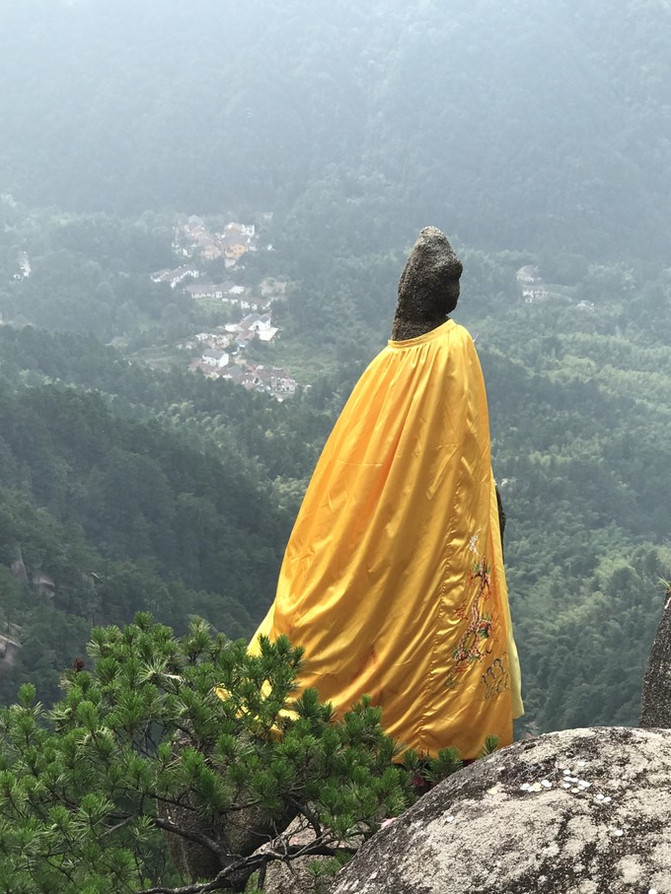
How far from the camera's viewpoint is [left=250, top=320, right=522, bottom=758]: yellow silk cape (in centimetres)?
383

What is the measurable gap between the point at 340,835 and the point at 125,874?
551mm

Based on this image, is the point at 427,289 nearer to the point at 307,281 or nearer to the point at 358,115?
the point at 307,281

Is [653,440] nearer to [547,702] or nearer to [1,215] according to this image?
[547,702]

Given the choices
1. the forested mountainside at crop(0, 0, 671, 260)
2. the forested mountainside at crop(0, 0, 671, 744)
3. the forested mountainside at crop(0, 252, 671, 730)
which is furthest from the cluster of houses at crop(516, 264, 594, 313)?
the forested mountainside at crop(0, 252, 671, 730)

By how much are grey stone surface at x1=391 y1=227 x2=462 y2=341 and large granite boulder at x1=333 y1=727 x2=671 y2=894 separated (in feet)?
7.15

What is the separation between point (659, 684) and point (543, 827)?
2206mm

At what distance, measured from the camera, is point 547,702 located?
26.3 meters

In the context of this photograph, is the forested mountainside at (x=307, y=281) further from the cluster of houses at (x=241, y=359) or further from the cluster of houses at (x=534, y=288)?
the cluster of houses at (x=241, y=359)

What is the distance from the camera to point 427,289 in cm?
410

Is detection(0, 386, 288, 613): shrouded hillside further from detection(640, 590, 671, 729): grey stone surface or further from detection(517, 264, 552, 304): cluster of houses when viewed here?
detection(517, 264, 552, 304): cluster of houses

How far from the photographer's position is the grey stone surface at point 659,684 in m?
3.88

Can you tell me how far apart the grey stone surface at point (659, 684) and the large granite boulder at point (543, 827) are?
5.87 ft

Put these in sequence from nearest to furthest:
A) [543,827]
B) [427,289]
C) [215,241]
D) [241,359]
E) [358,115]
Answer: [543,827], [427,289], [241,359], [215,241], [358,115]

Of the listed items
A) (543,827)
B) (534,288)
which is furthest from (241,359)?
(543,827)
